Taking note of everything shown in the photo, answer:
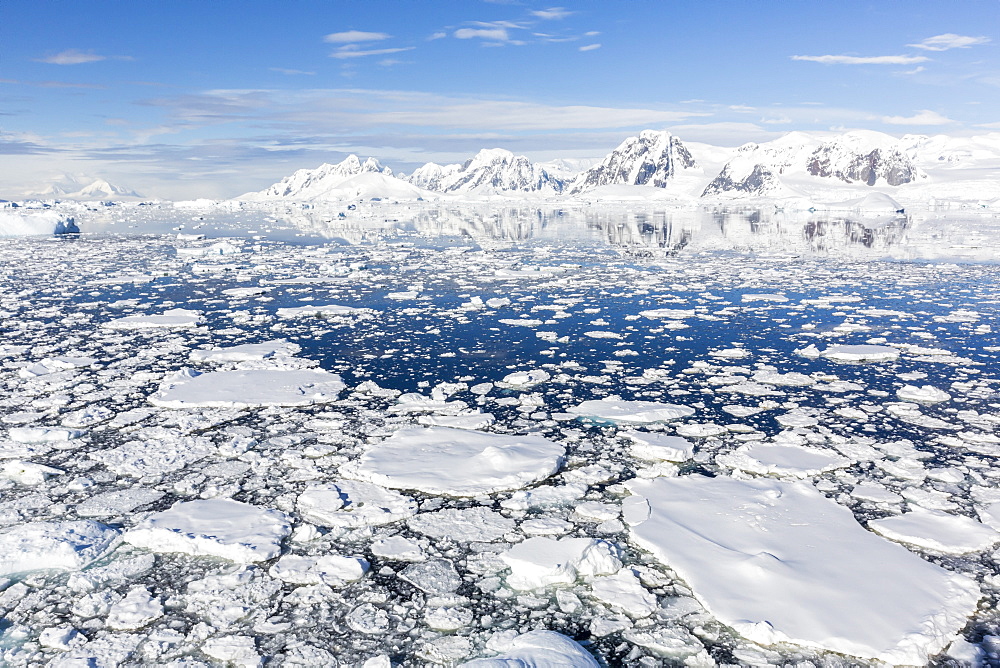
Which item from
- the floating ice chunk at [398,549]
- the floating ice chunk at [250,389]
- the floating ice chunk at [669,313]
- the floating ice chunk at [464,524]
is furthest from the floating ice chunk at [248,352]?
the floating ice chunk at [669,313]

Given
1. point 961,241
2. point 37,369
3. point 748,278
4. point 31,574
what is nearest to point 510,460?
point 31,574

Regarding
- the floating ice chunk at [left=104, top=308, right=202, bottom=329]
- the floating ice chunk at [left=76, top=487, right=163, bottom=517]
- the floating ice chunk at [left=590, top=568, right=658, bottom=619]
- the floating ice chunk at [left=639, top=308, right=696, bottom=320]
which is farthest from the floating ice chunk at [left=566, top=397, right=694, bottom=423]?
the floating ice chunk at [left=104, top=308, right=202, bottom=329]

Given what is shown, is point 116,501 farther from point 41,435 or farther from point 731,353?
point 731,353

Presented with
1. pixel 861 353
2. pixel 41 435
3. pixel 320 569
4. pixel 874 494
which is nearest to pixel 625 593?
pixel 320 569

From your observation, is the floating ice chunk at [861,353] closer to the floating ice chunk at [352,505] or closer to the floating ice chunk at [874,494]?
the floating ice chunk at [874,494]

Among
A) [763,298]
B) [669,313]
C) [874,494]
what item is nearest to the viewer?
[874,494]

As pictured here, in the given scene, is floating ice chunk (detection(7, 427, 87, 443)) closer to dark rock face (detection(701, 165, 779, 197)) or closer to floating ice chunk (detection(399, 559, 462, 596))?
floating ice chunk (detection(399, 559, 462, 596))

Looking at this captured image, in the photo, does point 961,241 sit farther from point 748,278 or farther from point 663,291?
point 663,291
